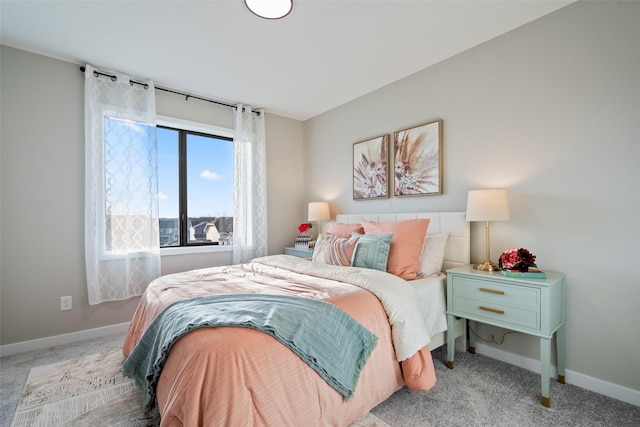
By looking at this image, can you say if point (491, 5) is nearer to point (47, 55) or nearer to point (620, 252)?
point (620, 252)

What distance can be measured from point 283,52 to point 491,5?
1.63m

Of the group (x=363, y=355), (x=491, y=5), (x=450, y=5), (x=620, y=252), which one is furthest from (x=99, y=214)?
(x=620, y=252)

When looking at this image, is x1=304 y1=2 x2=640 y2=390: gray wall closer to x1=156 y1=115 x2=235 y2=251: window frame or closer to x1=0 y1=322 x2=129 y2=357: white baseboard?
x1=156 y1=115 x2=235 y2=251: window frame

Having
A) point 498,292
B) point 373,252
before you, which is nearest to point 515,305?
point 498,292

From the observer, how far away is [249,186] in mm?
3902

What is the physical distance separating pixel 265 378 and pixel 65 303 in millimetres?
2738

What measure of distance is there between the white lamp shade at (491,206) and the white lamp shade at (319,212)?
1.99 m

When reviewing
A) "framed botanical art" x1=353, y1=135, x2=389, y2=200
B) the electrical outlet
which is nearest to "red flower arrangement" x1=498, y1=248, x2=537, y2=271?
"framed botanical art" x1=353, y1=135, x2=389, y2=200

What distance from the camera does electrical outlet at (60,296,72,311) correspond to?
281 cm

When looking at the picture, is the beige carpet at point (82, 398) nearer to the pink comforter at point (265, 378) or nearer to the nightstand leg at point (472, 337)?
the pink comforter at point (265, 378)

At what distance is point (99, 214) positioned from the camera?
2.90 meters

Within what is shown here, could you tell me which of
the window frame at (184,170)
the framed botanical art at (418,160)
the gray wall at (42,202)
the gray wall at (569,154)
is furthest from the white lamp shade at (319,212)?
the gray wall at (42,202)

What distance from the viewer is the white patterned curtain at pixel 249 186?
3.83 meters

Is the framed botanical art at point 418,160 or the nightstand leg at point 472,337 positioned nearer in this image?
the nightstand leg at point 472,337
